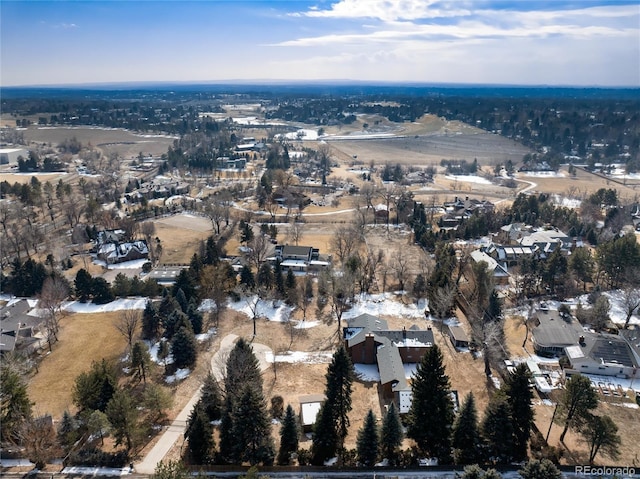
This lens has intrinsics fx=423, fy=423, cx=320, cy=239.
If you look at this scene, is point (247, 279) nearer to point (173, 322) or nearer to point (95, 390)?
point (173, 322)

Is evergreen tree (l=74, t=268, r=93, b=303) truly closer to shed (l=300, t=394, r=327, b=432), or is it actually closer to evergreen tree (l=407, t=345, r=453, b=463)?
shed (l=300, t=394, r=327, b=432)

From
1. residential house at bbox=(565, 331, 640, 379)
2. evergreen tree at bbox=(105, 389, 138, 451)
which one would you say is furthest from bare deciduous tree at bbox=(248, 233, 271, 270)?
residential house at bbox=(565, 331, 640, 379)

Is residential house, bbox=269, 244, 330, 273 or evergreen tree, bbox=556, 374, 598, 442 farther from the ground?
evergreen tree, bbox=556, 374, 598, 442

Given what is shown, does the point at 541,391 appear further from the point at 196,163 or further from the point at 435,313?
the point at 196,163

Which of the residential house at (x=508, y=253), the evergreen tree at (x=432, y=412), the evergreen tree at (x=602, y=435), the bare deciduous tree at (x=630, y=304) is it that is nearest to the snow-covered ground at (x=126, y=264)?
the evergreen tree at (x=432, y=412)

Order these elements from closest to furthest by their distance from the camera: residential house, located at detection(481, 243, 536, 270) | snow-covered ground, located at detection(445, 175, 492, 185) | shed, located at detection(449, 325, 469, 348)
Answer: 1. shed, located at detection(449, 325, 469, 348)
2. residential house, located at detection(481, 243, 536, 270)
3. snow-covered ground, located at detection(445, 175, 492, 185)

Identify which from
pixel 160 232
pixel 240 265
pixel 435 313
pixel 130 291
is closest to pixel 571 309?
pixel 435 313
